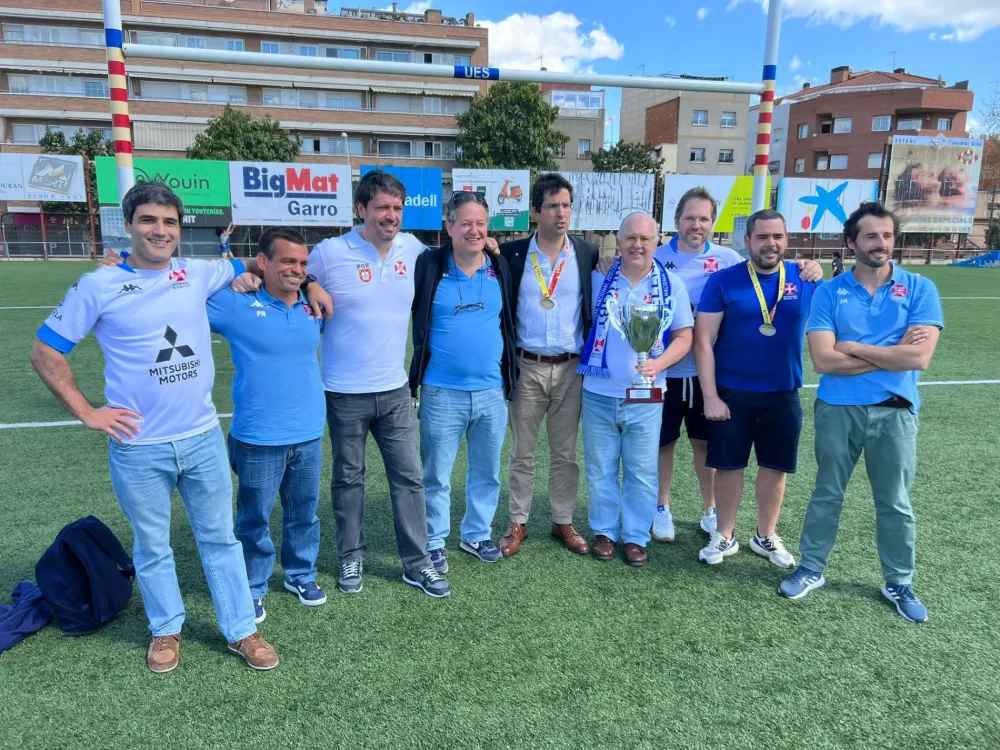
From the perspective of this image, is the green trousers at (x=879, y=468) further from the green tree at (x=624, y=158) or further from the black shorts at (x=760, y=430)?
the green tree at (x=624, y=158)

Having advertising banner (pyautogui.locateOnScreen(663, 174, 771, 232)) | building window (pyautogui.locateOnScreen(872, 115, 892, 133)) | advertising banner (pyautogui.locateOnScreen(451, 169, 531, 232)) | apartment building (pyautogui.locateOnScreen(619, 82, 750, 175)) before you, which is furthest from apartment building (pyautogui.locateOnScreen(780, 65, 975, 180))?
advertising banner (pyautogui.locateOnScreen(451, 169, 531, 232))

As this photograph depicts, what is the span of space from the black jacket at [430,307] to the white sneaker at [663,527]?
1.23m

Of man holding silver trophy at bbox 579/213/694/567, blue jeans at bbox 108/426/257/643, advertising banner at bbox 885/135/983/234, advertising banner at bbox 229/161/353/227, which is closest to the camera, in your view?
blue jeans at bbox 108/426/257/643

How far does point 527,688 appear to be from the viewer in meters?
2.59

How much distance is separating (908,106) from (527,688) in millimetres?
60096

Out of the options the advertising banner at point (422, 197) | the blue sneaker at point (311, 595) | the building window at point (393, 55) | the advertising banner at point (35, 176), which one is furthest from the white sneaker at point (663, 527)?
the building window at point (393, 55)

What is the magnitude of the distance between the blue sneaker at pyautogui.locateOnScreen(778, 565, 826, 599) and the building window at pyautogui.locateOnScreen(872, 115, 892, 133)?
189 feet

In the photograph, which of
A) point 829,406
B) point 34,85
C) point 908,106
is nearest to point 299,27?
point 34,85

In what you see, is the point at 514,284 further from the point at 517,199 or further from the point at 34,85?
the point at 34,85

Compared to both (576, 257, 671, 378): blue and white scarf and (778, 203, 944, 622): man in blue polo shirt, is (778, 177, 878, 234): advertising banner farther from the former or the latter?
(778, 203, 944, 622): man in blue polo shirt

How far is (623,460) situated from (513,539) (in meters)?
0.78

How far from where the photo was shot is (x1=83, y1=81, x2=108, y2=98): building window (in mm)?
39312

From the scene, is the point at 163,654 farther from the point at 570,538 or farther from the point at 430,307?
the point at 570,538

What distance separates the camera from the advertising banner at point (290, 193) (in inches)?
723
